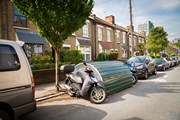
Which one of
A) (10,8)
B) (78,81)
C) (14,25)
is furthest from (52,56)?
(78,81)

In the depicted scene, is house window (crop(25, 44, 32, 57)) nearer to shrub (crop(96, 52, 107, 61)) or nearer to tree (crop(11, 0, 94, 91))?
tree (crop(11, 0, 94, 91))

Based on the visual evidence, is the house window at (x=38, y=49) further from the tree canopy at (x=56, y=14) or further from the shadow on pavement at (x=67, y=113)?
the shadow on pavement at (x=67, y=113)

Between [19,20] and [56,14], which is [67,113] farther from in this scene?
[19,20]

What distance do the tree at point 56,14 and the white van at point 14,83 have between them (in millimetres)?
3767

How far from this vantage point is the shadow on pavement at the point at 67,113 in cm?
503

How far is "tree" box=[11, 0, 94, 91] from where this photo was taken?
24.6 ft

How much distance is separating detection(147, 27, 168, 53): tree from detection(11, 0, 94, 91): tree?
30686mm

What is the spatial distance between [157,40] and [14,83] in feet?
120

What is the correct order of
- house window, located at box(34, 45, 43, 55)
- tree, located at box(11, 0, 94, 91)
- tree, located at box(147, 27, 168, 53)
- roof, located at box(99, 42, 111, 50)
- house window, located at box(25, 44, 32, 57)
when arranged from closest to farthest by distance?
tree, located at box(11, 0, 94, 91) → house window, located at box(25, 44, 32, 57) → house window, located at box(34, 45, 43, 55) → roof, located at box(99, 42, 111, 50) → tree, located at box(147, 27, 168, 53)

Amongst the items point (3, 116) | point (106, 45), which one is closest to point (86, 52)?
point (106, 45)

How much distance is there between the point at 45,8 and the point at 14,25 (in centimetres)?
687

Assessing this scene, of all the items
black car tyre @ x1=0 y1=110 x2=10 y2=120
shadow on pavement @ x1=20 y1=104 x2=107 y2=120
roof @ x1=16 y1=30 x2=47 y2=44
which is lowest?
shadow on pavement @ x1=20 y1=104 x2=107 y2=120

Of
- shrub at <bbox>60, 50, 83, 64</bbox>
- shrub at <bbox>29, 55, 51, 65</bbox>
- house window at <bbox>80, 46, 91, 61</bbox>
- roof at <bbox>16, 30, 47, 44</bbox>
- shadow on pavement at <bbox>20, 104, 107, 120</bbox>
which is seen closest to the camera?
shadow on pavement at <bbox>20, 104, 107, 120</bbox>

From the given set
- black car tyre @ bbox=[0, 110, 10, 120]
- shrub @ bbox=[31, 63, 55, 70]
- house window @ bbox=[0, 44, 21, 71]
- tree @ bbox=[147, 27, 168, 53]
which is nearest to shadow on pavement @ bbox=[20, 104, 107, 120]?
black car tyre @ bbox=[0, 110, 10, 120]
